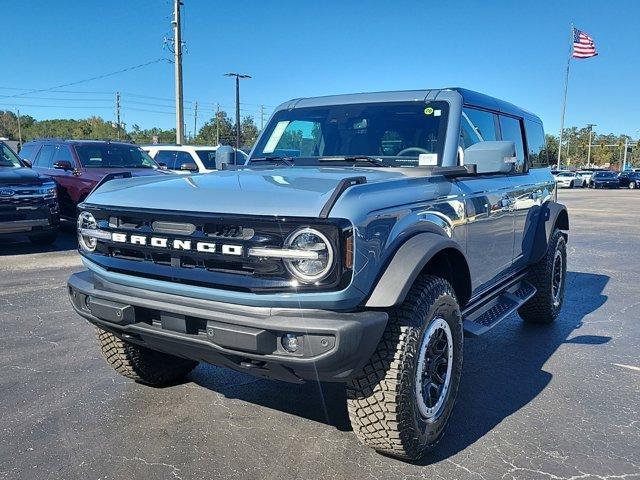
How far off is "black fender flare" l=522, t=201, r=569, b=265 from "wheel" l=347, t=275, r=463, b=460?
2.26 meters

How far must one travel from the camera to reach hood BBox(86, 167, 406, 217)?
246 cm

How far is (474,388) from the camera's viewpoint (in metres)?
3.80

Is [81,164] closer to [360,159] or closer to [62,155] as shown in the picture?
[62,155]

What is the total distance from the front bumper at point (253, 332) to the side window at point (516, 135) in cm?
295

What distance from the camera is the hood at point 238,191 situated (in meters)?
2.46

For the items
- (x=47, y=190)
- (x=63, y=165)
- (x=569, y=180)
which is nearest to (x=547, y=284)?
(x=47, y=190)

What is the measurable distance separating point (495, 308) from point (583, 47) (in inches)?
1374

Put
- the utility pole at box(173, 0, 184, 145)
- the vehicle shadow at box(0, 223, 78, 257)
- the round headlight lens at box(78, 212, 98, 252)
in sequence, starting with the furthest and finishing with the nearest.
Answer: the utility pole at box(173, 0, 184, 145), the vehicle shadow at box(0, 223, 78, 257), the round headlight lens at box(78, 212, 98, 252)

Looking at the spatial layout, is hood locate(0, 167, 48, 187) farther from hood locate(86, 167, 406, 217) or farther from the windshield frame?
hood locate(86, 167, 406, 217)

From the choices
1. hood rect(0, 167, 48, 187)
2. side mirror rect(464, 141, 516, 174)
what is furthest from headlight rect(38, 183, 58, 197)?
side mirror rect(464, 141, 516, 174)

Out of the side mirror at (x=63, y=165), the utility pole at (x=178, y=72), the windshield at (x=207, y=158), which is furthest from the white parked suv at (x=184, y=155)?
the utility pole at (x=178, y=72)

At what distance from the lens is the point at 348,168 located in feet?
11.7

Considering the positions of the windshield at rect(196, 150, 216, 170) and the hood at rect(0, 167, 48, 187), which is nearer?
the hood at rect(0, 167, 48, 187)

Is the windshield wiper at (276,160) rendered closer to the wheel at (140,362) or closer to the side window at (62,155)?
the wheel at (140,362)
